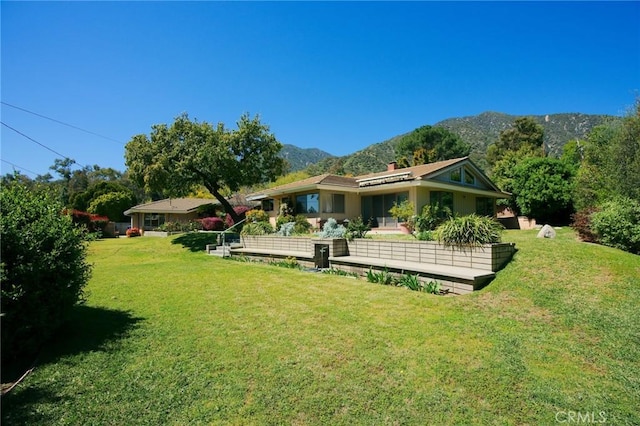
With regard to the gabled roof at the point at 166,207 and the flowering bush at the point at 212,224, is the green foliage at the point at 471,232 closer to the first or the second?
the flowering bush at the point at 212,224

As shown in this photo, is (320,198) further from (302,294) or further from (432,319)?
(432,319)

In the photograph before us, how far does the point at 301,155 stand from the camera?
4678 inches

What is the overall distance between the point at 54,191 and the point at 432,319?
6.63 m

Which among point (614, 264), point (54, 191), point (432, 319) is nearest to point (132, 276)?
point (54, 191)

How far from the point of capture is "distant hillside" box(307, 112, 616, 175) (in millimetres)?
60625

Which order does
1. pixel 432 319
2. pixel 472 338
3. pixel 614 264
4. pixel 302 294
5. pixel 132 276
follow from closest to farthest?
pixel 472 338 < pixel 432 319 < pixel 614 264 < pixel 302 294 < pixel 132 276

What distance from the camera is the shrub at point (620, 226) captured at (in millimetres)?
7623

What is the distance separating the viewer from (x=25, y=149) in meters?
17.5

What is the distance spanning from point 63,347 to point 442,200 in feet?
60.8

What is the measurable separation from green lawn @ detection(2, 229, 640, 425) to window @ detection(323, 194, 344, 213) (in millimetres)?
12422

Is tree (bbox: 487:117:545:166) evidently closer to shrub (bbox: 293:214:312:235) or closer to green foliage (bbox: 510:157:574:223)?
green foliage (bbox: 510:157:574:223)

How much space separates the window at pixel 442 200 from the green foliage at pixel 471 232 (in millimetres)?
10569

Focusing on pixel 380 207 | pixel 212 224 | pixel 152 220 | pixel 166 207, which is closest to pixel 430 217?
pixel 380 207

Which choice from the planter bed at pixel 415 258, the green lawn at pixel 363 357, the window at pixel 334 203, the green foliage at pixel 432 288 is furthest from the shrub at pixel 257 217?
the green foliage at pixel 432 288
